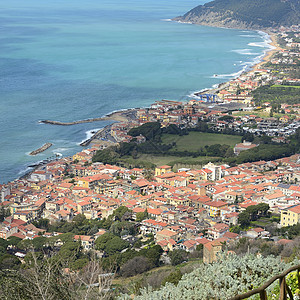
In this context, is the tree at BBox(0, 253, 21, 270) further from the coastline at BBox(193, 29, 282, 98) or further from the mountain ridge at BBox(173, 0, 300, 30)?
the mountain ridge at BBox(173, 0, 300, 30)

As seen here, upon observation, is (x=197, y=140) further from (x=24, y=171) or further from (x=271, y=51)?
(x=271, y=51)

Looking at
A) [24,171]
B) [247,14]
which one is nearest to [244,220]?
[24,171]

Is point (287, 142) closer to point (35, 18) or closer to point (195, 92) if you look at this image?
point (195, 92)

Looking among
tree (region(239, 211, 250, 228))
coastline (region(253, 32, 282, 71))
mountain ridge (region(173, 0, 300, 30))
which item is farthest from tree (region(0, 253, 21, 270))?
mountain ridge (region(173, 0, 300, 30))

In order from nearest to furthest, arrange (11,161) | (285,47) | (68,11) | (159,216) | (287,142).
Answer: (159,216) < (11,161) < (287,142) < (285,47) < (68,11)

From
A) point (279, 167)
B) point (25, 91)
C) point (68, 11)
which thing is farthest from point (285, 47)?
point (68, 11)

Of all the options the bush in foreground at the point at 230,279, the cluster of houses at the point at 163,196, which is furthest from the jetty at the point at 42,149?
the bush in foreground at the point at 230,279

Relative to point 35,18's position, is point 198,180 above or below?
below
